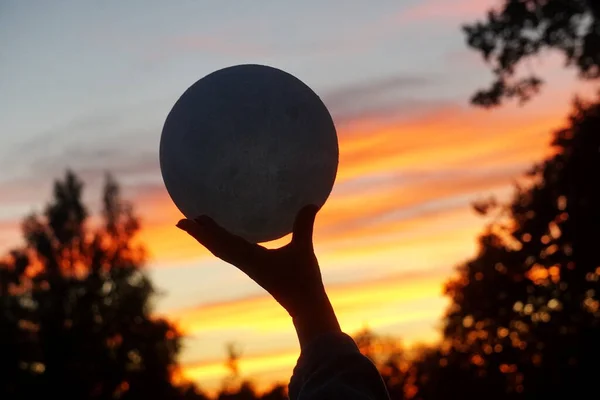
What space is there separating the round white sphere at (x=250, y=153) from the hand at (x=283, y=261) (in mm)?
1056

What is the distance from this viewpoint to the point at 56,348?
51.1 metres

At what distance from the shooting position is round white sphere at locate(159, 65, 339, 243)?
4840mm

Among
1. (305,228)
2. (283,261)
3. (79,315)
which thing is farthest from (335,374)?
(79,315)

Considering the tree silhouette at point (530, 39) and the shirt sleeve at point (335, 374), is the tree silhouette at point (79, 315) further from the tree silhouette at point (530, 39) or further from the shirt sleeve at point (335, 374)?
the shirt sleeve at point (335, 374)

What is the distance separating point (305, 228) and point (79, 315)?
159 ft

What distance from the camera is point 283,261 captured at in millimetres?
3596

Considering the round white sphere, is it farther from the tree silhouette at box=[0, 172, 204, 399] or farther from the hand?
the tree silhouette at box=[0, 172, 204, 399]

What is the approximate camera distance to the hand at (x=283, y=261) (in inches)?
137

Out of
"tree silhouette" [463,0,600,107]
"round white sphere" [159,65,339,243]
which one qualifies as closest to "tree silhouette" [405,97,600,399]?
"tree silhouette" [463,0,600,107]

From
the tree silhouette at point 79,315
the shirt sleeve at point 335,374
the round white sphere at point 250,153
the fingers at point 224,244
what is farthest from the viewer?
the tree silhouette at point 79,315

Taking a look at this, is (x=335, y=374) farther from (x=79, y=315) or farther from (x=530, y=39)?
(x=79, y=315)

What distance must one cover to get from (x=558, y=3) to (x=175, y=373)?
32631 millimetres

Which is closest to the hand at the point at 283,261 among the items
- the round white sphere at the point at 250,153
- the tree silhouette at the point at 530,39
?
the round white sphere at the point at 250,153

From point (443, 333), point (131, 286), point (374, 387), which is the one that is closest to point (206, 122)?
point (374, 387)
